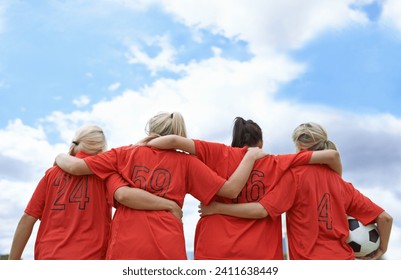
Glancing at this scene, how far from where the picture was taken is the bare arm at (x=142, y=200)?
19.2 ft

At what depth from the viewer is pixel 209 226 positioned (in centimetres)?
612

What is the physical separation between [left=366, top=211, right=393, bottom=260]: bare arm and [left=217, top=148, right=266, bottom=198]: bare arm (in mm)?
2268

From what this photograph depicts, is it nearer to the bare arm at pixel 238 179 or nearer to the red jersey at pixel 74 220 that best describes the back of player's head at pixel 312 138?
the bare arm at pixel 238 179

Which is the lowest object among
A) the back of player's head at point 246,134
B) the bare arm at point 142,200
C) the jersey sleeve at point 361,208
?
the bare arm at point 142,200

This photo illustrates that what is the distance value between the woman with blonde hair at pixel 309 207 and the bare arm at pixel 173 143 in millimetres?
803

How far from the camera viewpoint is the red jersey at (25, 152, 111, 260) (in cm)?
630

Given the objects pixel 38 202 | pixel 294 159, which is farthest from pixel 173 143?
pixel 38 202

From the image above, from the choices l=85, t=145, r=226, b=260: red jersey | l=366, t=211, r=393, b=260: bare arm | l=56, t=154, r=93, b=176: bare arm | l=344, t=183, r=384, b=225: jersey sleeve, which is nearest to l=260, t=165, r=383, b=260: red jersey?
l=344, t=183, r=384, b=225: jersey sleeve

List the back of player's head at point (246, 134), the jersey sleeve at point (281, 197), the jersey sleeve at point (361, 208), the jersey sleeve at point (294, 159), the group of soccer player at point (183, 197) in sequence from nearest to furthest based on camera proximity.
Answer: the group of soccer player at point (183, 197)
the jersey sleeve at point (281, 197)
the jersey sleeve at point (294, 159)
the back of player's head at point (246, 134)
the jersey sleeve at point (361, 208)

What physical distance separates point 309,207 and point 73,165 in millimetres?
3154

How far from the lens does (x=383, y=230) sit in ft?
23.0

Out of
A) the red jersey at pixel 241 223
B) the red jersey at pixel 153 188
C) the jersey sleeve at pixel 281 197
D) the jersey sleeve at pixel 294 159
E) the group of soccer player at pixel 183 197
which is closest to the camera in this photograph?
the red jersey at pixel 153 188

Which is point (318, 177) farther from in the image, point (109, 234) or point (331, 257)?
point (109, 234)

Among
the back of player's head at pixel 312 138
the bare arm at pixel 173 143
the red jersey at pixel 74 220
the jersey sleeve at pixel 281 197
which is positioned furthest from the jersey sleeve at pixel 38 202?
the back of player's head at pixel 312 138
